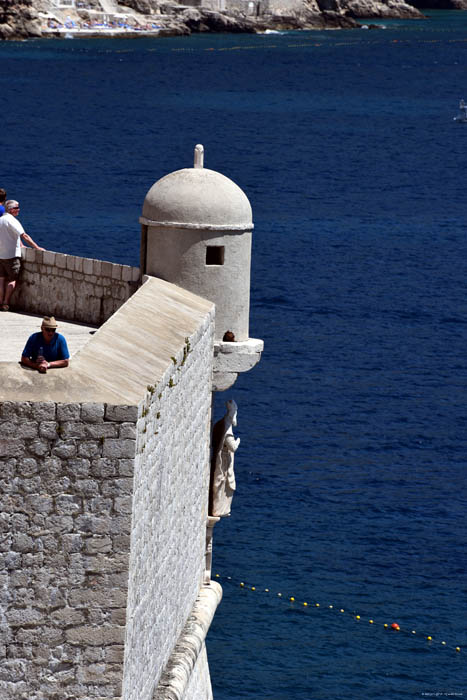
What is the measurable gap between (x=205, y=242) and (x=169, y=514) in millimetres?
4083

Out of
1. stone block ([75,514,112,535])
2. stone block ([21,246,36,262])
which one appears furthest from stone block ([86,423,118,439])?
stone block ([21,246,36,262])

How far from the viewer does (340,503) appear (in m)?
38.6

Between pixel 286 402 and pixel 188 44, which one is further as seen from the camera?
pixel 188 44

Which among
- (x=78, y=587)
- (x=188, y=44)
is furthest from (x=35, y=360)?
(x=188, y=44)

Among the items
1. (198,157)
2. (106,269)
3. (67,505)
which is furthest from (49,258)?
(67,505)

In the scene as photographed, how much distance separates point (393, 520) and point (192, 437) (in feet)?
69.2

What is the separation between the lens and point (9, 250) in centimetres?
2127

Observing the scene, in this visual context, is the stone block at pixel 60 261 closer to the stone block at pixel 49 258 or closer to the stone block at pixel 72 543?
the stone block at pixel 49 258

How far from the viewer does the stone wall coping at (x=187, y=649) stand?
16.4 meters

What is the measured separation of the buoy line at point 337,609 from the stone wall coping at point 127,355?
639 inches

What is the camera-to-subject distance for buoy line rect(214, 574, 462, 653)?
3253cm

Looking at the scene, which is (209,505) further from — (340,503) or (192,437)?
(340,503)

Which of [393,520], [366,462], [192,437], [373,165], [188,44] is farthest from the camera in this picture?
[188,44]

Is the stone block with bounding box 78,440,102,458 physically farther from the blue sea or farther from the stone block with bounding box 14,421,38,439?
the blue sea
